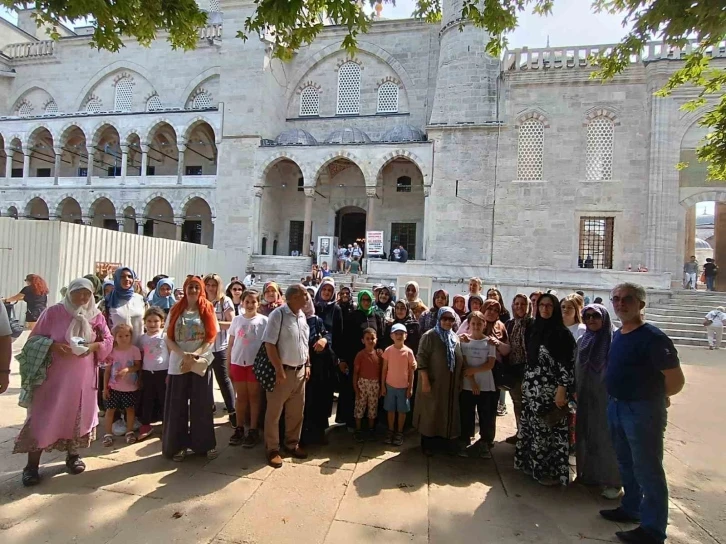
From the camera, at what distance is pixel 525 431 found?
375cm

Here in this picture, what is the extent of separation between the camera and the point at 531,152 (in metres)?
18.2

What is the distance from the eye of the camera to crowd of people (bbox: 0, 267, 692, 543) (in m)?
2.97

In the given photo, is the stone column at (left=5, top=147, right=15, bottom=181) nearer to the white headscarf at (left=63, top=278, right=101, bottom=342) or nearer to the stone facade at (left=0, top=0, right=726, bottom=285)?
the stone facade at (left=0, top=0, right=726, bottom=285)

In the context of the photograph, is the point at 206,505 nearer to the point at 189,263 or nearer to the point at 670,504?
the point at 670,504

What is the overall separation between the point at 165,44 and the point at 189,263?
16776 millimetres

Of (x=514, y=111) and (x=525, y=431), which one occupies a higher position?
(x=514, y=111)

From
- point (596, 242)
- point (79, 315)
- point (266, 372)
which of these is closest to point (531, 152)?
point (596, 242)

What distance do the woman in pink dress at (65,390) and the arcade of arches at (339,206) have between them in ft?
56.4

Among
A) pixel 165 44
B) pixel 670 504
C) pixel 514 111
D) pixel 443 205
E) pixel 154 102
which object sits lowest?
pixel 670 504

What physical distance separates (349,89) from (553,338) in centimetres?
2185

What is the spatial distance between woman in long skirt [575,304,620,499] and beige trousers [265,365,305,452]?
2.57 metres

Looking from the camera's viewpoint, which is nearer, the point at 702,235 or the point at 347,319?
the point at 347,319

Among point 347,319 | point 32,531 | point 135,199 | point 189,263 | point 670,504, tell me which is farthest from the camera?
point 135,199

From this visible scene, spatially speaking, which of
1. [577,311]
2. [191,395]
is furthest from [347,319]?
[577,311]
